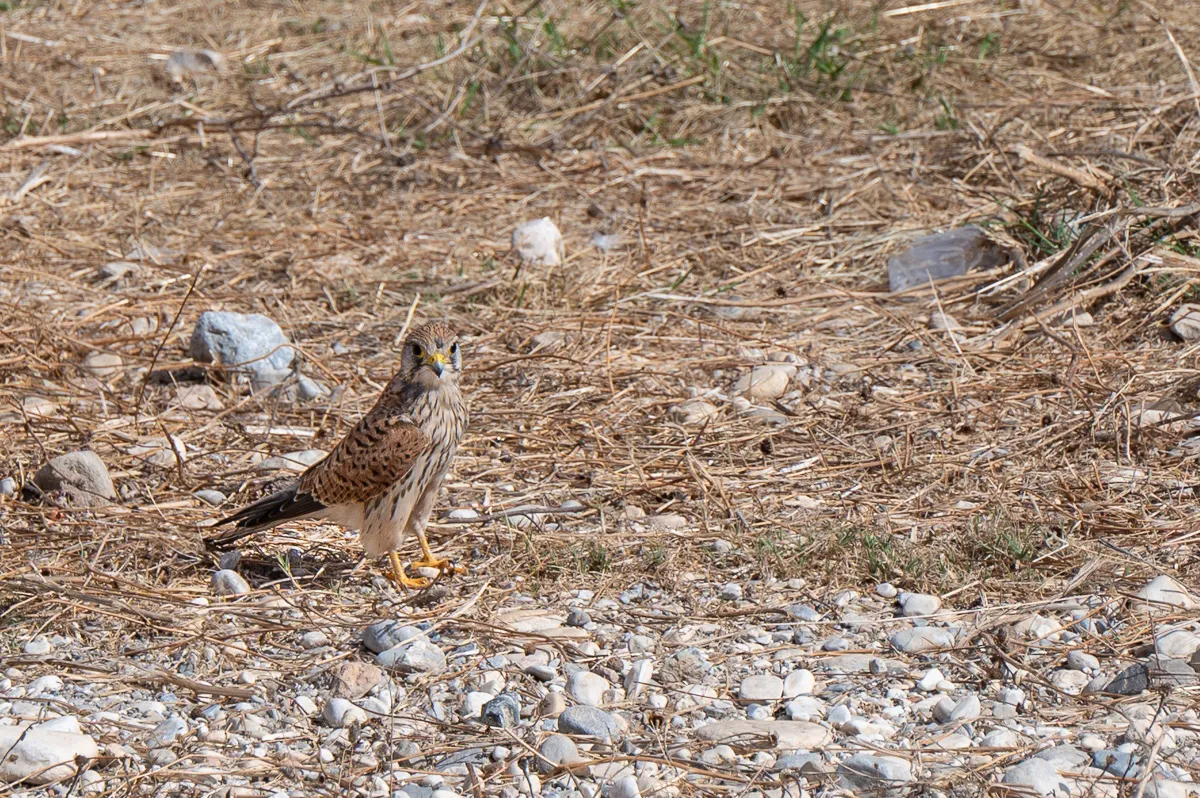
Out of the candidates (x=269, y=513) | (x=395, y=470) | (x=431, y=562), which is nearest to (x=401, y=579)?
(x=431, y=562)

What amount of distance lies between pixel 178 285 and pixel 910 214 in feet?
11.6

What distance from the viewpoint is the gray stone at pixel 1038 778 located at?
111 inches

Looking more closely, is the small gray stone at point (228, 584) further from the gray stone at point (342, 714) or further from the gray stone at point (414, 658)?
the gray stone at point (342, 714)

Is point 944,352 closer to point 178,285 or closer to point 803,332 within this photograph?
point 803,332

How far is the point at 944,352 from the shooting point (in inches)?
213

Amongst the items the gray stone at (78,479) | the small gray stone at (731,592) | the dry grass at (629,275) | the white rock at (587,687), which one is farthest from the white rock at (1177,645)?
the gray stone at (78,479)

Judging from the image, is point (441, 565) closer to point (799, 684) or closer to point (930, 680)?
point (799, 684)

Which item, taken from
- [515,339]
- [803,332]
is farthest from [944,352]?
[515,339]

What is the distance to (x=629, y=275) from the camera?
20.5 ft

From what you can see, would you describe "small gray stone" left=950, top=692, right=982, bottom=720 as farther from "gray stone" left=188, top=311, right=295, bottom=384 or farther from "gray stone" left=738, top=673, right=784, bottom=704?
"gray stone" left=188, top=311, right=295, bottom=384

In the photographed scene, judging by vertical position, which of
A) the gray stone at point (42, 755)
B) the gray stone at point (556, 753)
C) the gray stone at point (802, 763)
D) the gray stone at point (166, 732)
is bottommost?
the gray stone at point (802, 763)

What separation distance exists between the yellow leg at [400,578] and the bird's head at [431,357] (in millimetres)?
548

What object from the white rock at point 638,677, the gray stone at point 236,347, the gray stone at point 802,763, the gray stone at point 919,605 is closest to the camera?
the gray stone at point 802,763

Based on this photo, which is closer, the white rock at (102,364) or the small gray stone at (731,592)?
the small gray stone at (731,592)
